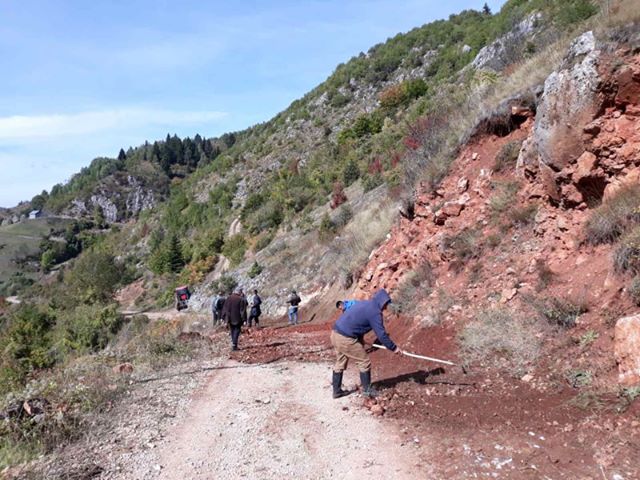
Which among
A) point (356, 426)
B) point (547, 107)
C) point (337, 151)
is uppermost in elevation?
point (337, 151)

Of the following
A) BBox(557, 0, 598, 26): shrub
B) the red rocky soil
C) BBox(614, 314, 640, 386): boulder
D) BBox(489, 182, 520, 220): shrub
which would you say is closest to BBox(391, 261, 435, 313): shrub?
BBox(489, 182, 520, 220): shrub

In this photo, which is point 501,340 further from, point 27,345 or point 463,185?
point 27,345

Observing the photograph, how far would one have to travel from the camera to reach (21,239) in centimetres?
14812

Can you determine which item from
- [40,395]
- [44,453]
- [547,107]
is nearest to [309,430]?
[44,453]

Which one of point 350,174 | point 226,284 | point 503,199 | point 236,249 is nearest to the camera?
point 503,199

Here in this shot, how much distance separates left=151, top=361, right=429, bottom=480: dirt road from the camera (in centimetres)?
489

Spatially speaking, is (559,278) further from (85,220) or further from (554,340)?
(85,220)

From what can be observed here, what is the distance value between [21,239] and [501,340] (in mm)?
168355

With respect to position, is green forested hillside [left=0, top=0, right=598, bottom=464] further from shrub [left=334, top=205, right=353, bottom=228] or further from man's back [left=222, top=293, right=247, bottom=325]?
man's back [left=222, top=293, right=247, bottom=325]

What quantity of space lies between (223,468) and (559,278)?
17.9ft

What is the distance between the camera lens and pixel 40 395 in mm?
6992

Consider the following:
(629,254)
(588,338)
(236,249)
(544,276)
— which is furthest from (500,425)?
(236,249)

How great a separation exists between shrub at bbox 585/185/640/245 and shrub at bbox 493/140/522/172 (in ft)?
10.1

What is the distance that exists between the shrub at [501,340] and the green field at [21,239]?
143 metres
